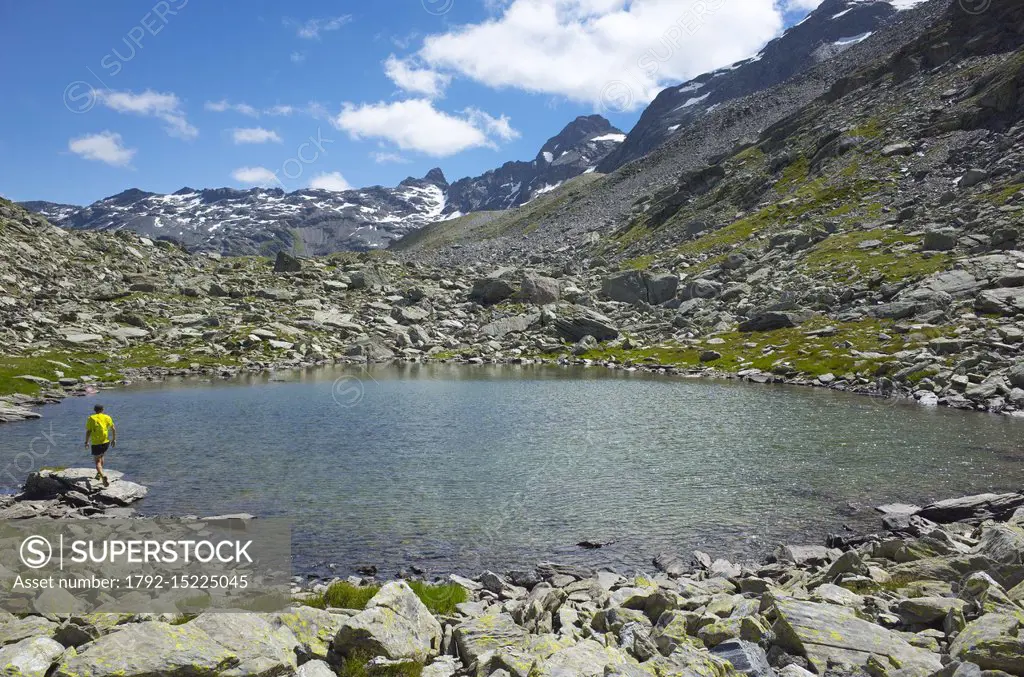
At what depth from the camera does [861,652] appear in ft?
35.7

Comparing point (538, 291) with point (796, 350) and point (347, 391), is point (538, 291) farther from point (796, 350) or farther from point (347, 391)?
point (347, 391)

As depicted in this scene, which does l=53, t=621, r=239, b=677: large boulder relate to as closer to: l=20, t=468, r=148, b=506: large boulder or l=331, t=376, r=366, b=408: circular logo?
l=20, t=468, r=148, b=506: large boulder

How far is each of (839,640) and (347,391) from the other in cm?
5489

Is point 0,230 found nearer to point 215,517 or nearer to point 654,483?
point 215,517

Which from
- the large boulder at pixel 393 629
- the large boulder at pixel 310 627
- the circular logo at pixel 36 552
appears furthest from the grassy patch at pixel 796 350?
→ the circular logo at pixel 36 552

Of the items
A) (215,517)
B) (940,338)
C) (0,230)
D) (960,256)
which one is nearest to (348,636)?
(215,517)

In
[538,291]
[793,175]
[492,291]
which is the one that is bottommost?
[538,291]

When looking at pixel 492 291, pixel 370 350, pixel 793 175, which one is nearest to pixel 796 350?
pixel 370 350

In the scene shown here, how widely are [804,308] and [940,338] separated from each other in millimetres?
24170

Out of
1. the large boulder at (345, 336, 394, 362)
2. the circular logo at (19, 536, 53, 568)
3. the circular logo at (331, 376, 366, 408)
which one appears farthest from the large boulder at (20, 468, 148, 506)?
the large boulder at (345, 336, 394, 362)

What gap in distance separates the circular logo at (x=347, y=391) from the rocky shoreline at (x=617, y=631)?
128 feet

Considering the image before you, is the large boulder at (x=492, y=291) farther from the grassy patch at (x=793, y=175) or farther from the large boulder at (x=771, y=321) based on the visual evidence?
the grassy patch at (x=793, y=175)

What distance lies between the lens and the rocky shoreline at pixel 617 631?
31.3ft

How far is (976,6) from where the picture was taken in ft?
474
